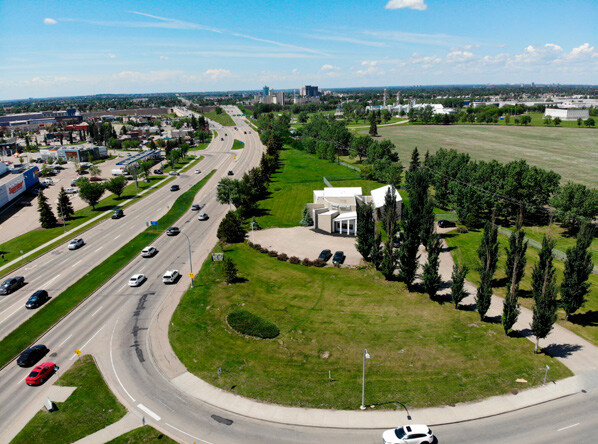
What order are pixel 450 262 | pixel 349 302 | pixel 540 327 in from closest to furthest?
pixel 540 327
pixel 349 302
pixel 450 262

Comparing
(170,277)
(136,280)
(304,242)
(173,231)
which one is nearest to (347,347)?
(170,277)

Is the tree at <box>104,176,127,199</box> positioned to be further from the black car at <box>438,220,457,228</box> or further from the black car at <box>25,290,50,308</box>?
the black car at <box>438,220,457,228</box>

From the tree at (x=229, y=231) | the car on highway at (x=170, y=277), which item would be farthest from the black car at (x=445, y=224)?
the car on highway at (x=170, y=277)

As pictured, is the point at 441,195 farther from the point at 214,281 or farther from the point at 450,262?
the point at 214,281

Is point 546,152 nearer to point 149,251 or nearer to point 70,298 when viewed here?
point 149,251

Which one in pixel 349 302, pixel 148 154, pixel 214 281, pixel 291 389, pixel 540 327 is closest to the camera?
pixel 291 389

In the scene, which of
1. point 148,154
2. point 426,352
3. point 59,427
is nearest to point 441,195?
point 426,352
